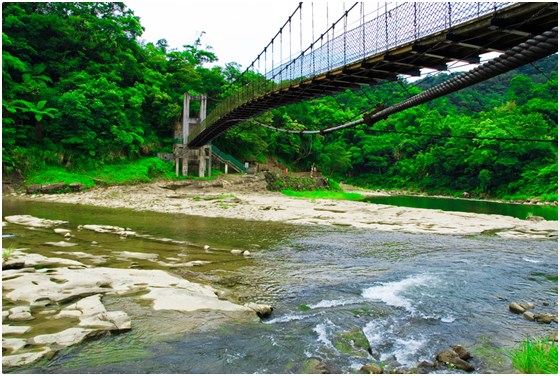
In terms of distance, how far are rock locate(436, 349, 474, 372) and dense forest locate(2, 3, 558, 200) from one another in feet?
23.5

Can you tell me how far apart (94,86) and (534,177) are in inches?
1533

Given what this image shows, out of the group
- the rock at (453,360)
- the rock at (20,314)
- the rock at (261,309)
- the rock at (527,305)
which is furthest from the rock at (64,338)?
the rock at (527,305)

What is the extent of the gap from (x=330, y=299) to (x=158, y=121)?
96.3 ft

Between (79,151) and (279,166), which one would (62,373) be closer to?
(79,151)

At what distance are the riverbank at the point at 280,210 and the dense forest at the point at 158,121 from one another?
3.74m

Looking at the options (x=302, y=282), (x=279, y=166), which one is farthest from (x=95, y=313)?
(x=279, y=166)

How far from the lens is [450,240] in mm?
12648

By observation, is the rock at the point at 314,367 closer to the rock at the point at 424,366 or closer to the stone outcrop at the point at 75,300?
the rock at the point at 424,366

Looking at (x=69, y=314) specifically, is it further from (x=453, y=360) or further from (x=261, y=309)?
(x=453, y=360)

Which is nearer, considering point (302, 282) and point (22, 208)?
point (302, 282)

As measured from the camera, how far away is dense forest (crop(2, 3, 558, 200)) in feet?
80.3

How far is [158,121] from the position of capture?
32469 millimetres

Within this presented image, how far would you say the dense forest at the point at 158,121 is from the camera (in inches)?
964

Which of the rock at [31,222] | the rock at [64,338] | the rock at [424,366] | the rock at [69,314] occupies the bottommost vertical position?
the rock at [424,366]
